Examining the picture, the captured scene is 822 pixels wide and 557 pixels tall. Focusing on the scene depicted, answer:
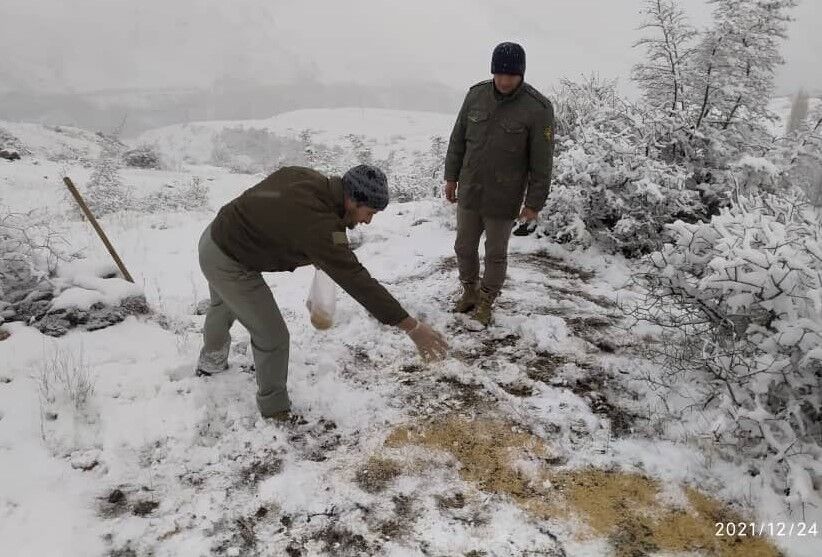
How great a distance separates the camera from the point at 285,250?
10.0ft

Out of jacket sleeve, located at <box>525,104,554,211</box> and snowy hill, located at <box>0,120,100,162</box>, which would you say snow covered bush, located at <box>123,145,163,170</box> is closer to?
snowy hill, located at <box>0,120,100,162</box>

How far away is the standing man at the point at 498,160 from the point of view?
4.15 metres

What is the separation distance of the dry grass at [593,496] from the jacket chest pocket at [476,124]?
2413 millimetres

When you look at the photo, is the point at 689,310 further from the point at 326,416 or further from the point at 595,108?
the point at 595,108

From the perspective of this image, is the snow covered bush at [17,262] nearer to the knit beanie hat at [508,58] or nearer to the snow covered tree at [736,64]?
the knit beanie hat at [508,58]

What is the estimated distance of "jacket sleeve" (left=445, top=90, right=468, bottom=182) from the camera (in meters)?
4.61

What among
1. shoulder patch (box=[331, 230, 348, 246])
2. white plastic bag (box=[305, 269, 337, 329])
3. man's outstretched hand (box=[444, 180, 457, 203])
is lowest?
white plastic bag (box=[305, 269, 337, 329])

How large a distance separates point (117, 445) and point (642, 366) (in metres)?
3.66

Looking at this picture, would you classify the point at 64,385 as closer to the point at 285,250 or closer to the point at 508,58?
the point at 285,250

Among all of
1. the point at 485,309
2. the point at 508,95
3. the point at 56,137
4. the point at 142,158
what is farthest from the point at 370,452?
the point at 56,137

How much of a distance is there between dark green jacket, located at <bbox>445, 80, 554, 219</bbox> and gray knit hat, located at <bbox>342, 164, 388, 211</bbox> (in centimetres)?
171

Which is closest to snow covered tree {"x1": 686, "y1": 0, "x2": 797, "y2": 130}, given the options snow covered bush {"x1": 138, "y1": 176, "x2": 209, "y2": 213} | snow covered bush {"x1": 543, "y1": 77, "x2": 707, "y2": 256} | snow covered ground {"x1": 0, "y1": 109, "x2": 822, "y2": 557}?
snow covered bush {"x1": 543, "y1": 77, "x2": 707, "y2": 256}

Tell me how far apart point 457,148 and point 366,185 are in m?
2.09
